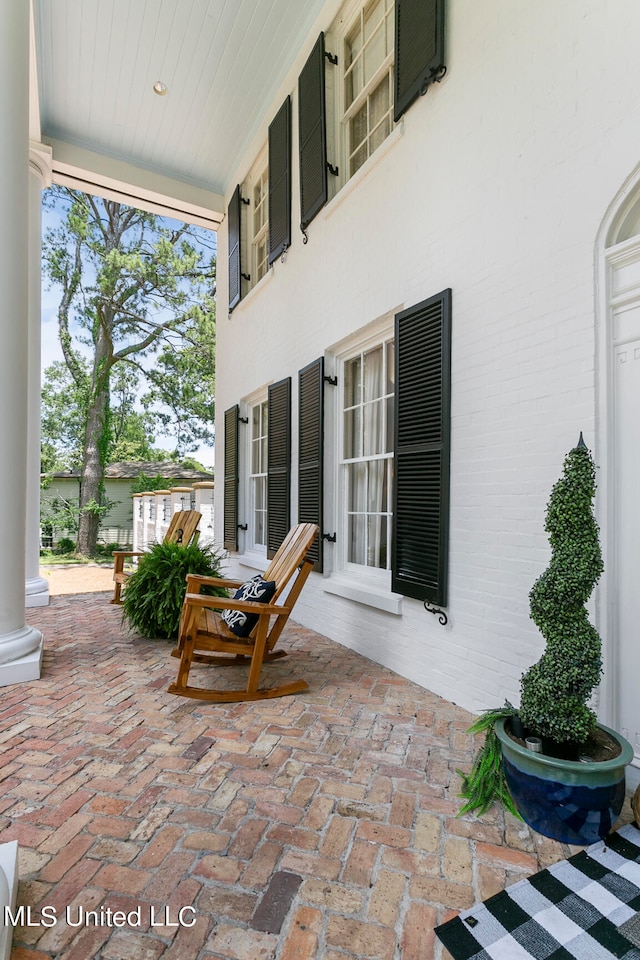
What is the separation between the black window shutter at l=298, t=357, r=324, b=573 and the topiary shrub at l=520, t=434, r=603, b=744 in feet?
8.11

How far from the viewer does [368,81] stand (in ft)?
12.4

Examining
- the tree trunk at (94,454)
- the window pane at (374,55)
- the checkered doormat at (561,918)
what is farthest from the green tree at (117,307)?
the checkered doormat at (561,918)

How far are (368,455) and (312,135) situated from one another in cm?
282

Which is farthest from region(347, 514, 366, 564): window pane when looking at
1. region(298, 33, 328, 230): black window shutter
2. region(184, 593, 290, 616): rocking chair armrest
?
region(298, 33, 328, 230): black window shutter

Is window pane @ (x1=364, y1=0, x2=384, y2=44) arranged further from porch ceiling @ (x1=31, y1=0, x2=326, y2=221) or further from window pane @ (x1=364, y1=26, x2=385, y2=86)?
porch ceiling @ (x1=31, y1=0, x2=326, y2=221)

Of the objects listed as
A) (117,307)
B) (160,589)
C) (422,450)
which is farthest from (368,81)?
(117,307)

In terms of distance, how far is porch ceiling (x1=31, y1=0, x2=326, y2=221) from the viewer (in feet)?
14.3

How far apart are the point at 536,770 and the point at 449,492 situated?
4.74ft

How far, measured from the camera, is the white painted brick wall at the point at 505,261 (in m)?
2.07

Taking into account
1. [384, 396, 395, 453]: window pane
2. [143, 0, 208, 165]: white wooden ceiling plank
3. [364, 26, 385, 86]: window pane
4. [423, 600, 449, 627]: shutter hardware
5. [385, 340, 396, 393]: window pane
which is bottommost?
[423, 600, 449, 627]: shutter hardware

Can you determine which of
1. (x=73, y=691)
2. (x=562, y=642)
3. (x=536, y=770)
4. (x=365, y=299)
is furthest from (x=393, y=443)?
(x=73, y=691)

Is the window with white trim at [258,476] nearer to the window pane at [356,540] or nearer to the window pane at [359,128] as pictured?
the window pane at [356,540]

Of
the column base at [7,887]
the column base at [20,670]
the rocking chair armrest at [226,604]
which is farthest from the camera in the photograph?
the column base at [20,670]

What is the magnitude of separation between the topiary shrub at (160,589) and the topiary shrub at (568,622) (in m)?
2.91
